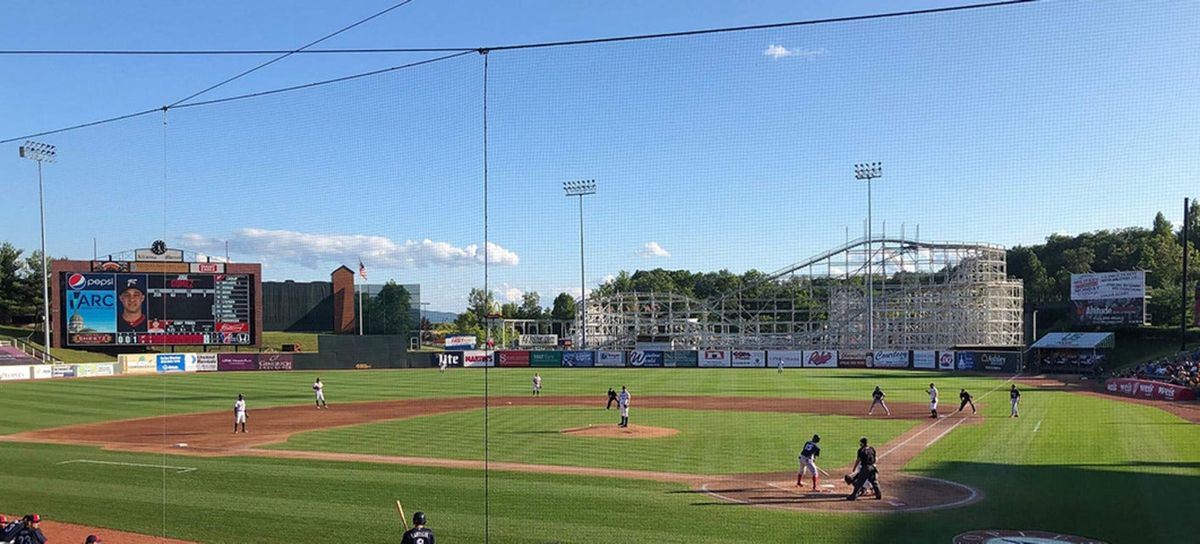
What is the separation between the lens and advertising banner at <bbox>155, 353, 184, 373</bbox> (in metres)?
57.2

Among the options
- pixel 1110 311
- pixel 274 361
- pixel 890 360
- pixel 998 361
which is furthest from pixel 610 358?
pixel 1110 311

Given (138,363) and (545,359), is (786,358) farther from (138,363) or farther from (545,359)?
(138,363)

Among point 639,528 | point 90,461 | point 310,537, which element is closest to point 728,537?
point 639,528

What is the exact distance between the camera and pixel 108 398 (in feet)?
126

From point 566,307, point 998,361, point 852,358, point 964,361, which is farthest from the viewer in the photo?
point 566,307

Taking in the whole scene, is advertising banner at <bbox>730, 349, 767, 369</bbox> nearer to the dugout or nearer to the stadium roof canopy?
the dugout

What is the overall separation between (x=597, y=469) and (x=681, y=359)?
1782 inches

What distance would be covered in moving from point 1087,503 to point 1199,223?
40.4m

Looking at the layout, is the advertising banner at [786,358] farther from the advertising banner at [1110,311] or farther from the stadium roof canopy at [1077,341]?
the advertising banner at [1110,311]

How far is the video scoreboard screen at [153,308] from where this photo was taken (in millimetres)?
51312

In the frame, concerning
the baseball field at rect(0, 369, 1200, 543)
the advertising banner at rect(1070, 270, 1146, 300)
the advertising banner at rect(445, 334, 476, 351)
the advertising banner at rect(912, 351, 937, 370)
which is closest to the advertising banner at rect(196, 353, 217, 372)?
the baseball field at rect(0, 369, 1200, 543)

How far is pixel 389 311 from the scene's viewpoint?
49375mm

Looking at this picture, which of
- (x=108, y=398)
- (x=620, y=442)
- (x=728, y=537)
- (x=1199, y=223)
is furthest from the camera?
(x=1199, y=223)

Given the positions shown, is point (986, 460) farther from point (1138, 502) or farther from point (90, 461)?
point (90, 461)
